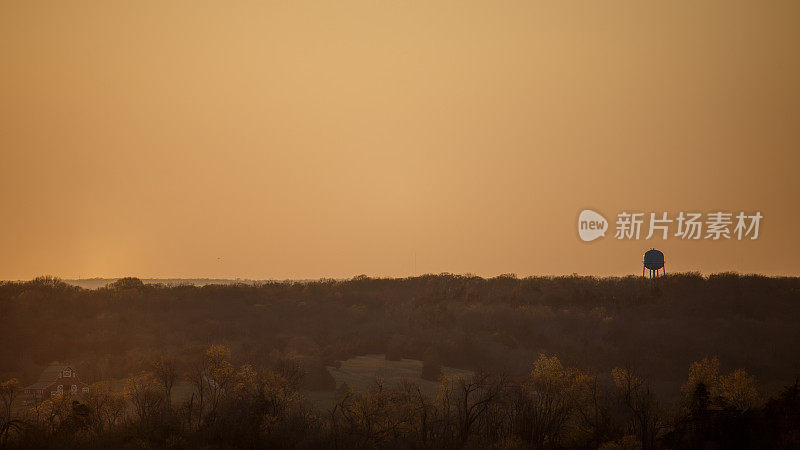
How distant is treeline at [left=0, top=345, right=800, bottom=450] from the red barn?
3943 millimetres

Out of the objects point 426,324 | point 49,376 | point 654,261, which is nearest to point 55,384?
point 49,376

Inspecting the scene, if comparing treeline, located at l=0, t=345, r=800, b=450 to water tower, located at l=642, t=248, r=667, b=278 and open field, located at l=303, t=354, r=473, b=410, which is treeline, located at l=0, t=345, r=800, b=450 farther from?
water tower, located at l=642, t=248, r=667, b=278

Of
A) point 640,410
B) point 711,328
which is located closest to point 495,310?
point 711,328

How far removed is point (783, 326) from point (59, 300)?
47.1 meters

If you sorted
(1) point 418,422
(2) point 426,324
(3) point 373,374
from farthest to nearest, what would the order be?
(2) point 426,324
(3) point 373,374
(1) point 418,422

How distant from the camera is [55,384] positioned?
3719cm

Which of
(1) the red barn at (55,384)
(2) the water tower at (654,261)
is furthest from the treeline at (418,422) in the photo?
(2) the water tower at (654,261)

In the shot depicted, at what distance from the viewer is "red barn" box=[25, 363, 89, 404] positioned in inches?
1387

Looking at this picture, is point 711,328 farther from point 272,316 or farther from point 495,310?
point 272,316

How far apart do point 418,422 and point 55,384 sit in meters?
19.4

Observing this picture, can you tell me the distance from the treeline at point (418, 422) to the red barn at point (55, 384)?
3943mm

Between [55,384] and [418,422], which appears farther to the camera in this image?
[55,384]

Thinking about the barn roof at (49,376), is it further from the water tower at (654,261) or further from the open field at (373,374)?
the water tower at (654,261)

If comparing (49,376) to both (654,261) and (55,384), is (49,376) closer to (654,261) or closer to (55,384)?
(55,384)
